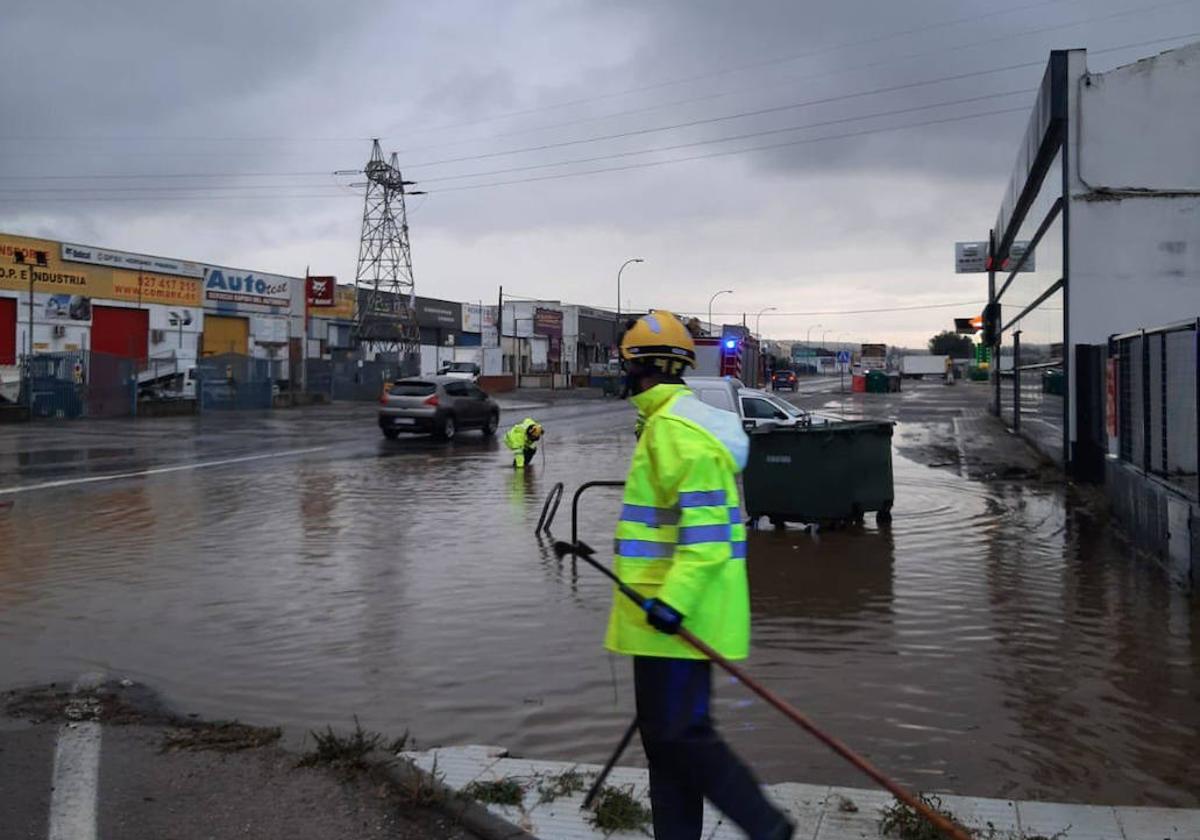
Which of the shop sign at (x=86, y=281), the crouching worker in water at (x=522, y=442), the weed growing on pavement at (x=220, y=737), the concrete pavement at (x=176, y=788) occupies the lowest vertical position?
the concrete pavement at (x=176, y=788)

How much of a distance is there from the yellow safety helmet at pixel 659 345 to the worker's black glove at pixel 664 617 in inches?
33.7

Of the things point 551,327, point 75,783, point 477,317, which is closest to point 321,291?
point 477,317

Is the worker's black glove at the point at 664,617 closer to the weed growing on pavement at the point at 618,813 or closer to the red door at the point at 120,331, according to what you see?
the weed growing on pavement at the point at 618,813

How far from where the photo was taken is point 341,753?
496 centimetres

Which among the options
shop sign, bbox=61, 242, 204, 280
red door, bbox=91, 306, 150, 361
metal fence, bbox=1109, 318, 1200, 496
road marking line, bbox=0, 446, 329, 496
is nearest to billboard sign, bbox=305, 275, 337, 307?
shop sign, bbox=61, 242, 204, 280

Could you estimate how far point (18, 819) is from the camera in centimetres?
442

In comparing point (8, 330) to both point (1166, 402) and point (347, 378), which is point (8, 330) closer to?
point (347, 378)

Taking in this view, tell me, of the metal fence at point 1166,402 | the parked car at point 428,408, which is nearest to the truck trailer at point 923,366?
the parked car at point 428,408

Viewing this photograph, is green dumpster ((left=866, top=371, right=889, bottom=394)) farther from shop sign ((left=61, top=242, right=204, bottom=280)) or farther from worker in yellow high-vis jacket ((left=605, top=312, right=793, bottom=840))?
worker in yellow high-vis jacket ((left=605, top=312, right=793, bottom=840))

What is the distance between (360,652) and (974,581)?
513 centimetres

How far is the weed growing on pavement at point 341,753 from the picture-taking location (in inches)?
192

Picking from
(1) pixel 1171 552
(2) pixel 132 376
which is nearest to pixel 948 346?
(2) pixel 132 376

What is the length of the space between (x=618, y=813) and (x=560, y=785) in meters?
0.38

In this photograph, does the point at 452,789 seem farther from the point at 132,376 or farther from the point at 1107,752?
the point at 132,376
